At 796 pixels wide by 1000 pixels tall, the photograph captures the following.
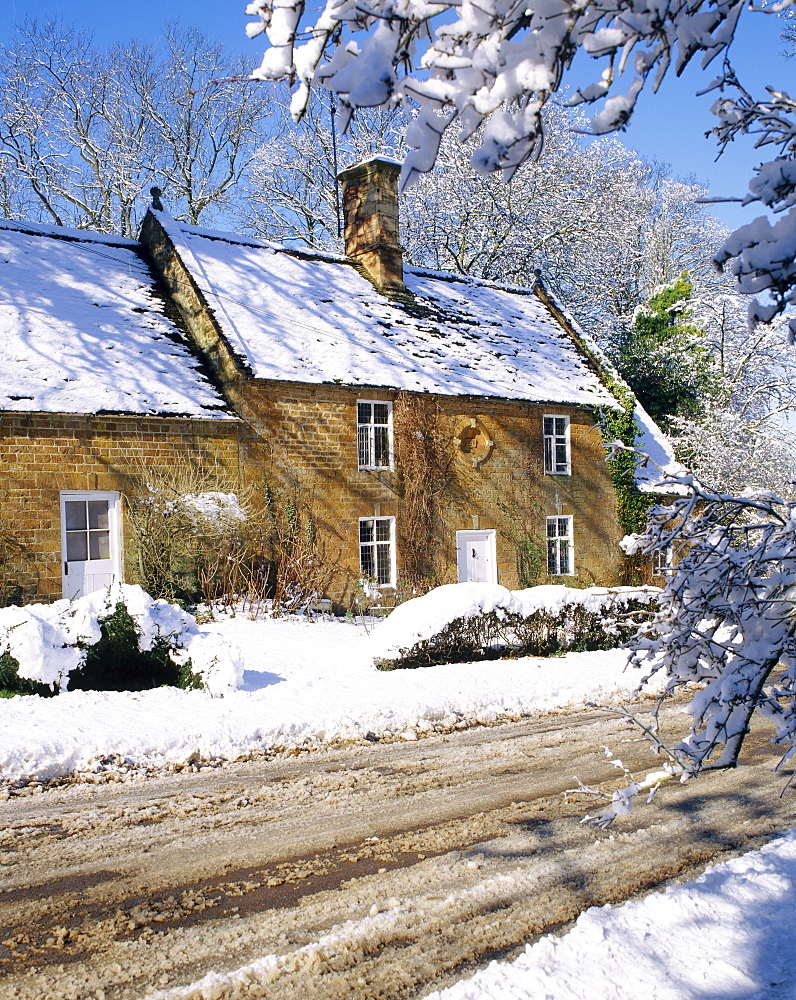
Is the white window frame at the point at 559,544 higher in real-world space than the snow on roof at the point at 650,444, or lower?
lower

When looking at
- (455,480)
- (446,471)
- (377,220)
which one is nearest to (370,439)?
(446,471)

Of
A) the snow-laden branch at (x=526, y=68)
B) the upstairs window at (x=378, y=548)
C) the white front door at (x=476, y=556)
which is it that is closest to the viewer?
the snow-laden branch at (x=526, y=68)

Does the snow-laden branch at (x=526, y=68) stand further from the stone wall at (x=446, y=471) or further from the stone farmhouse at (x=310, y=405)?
the stone wall at (x=446, y=471)

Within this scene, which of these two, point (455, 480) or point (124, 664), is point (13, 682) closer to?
point (124, 664)

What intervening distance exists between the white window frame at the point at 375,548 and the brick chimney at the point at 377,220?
731 cm

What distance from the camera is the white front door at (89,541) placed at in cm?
1550

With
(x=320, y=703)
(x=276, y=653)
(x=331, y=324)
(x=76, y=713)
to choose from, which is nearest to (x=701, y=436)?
(x=331, y=324)

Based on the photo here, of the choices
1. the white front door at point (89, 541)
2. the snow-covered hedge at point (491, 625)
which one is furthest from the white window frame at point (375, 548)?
the snow-covered hedge at point (491, 625)

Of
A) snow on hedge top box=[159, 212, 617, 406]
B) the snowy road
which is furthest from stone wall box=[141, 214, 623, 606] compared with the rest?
the snowy road

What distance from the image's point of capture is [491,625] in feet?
40.1

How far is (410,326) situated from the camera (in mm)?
22234

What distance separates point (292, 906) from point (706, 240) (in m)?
41.0

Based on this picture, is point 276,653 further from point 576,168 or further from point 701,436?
point 576,168

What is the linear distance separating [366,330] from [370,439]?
315 cm
